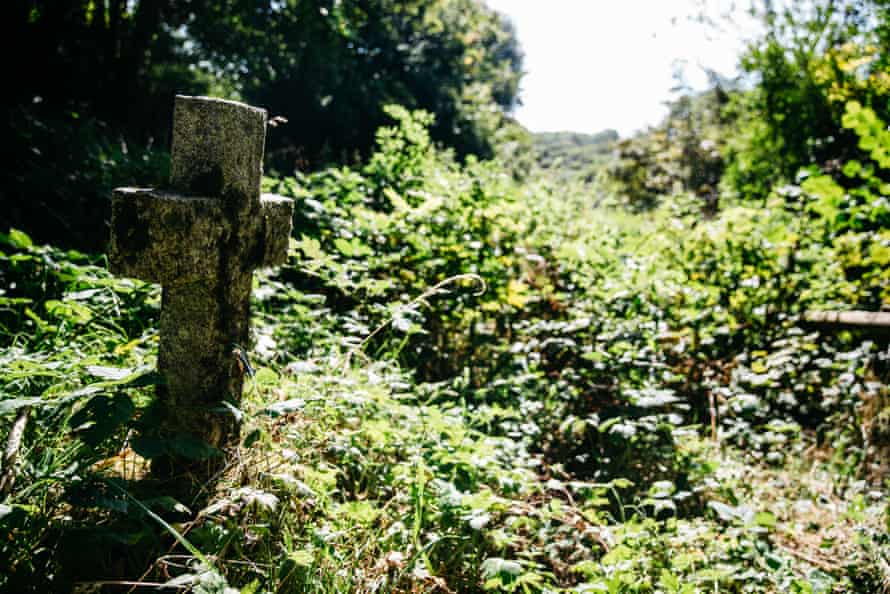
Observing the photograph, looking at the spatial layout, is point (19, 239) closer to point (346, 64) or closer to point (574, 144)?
point (346, 64)

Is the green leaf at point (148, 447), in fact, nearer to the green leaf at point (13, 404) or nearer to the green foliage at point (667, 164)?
the green leaf at point (13, 404)

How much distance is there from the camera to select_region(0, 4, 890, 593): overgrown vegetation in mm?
1354

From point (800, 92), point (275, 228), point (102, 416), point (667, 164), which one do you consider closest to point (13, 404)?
point (102, 416)

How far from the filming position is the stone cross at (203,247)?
4.62 ft

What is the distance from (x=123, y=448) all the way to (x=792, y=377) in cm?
315

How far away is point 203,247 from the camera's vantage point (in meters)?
1.47

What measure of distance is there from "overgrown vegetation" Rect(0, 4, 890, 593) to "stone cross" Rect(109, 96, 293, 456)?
135mm

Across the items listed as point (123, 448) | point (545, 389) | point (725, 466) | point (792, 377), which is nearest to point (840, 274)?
point (792, 377)

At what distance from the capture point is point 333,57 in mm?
9297

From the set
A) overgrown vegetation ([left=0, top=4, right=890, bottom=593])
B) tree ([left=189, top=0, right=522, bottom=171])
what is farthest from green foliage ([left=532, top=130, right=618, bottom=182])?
overgrown vegetation ([left=0, top=4, right=890, bottom=593])

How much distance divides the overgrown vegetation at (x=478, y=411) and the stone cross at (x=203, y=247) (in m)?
0.13

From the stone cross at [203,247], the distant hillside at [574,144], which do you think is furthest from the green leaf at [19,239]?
the distant hillside at [574,144]

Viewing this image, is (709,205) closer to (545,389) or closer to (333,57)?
(333,57)

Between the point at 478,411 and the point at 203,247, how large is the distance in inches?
51.0
